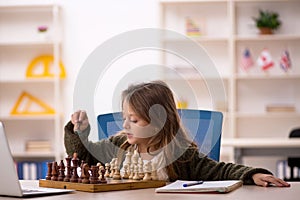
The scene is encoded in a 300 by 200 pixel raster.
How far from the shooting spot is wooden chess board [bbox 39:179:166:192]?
170cm

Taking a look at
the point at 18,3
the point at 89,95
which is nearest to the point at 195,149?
the point at 89,95

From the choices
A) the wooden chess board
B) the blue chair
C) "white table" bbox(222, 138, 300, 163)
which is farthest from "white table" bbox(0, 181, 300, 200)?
"white table" bbox(222, 138, 300, 163)

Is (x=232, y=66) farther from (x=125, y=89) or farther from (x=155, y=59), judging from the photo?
(x=125, y=89)

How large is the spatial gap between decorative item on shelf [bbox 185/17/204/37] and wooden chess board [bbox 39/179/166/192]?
13.6ft

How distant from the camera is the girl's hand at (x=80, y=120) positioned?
6.30 ft

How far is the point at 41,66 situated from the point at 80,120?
14.0 feet

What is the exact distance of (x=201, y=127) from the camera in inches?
96.4

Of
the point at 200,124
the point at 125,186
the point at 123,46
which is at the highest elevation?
the point at 123,46

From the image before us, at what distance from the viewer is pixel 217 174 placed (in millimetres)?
1977

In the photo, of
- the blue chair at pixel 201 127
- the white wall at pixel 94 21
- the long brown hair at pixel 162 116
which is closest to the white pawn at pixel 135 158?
the long brown hair at pixel 162 116

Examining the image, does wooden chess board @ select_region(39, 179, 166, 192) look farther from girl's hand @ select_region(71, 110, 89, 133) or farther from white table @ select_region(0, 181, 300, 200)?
girl's hand @ select_region(71, 110, 89, 133)

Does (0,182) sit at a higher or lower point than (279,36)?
lower

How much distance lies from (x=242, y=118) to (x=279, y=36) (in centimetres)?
84

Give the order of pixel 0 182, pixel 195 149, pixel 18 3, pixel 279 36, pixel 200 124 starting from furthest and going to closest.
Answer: pixel 18 3 → pixel 279 36 → pixel 200 124 → pixel 195 149 → pixel 0 182
